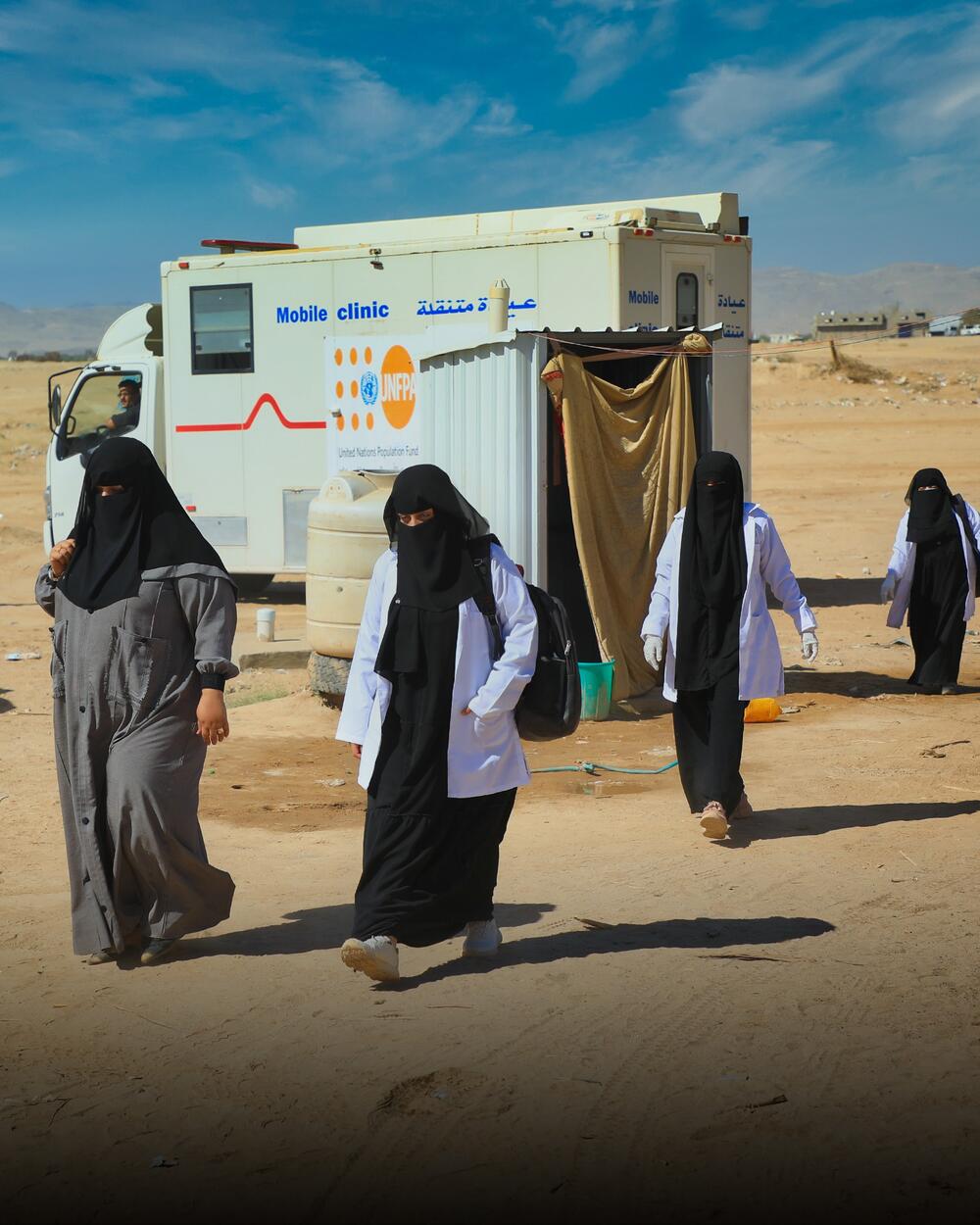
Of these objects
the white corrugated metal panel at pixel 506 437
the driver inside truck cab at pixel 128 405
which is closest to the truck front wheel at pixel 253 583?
the driver inside truck cab at pixel 128 405

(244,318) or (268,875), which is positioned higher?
(244,318)

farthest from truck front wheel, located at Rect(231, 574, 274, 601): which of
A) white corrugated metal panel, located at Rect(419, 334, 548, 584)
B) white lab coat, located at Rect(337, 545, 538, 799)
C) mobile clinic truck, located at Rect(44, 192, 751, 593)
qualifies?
white lab coat, located at Rect(337, 545, 538, 799)

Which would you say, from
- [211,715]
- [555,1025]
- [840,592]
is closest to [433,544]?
[211,715]

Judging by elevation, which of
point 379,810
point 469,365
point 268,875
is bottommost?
point 268,875

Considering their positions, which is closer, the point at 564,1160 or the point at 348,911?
the point at 564,1160

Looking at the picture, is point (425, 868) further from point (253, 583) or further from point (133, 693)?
point (253, 583)

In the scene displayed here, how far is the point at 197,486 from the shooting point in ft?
48.2

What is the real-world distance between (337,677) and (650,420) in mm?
2546

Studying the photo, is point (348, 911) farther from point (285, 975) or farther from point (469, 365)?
point (469, 365)

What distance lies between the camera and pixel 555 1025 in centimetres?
423

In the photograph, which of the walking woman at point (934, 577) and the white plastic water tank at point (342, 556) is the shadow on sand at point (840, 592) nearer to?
the walking woman at point (934, 577)

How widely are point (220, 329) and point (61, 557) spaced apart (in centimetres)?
998

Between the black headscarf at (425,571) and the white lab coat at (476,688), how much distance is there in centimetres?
5

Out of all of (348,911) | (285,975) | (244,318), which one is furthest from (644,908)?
(244,318)
